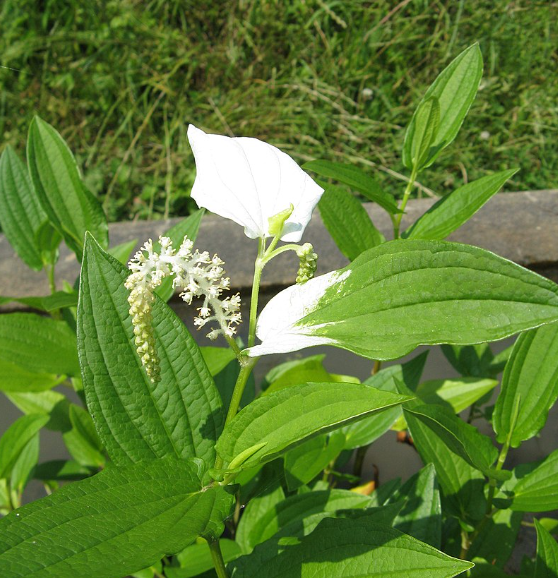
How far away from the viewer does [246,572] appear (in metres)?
0.63

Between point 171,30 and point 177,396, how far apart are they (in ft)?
5.08

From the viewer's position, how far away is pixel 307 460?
32.1 inches

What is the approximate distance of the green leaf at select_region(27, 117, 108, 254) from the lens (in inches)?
33.9

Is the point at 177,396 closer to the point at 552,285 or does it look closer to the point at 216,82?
the point at 552,285

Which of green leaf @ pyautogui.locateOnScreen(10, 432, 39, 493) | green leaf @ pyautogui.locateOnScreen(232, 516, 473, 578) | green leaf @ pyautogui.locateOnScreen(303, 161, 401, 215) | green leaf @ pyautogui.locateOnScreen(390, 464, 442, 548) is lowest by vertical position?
green leaf @ pyautogui.locateOnScreen(10, 432, 39, 493)

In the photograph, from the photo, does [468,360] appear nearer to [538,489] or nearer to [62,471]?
[538,489]

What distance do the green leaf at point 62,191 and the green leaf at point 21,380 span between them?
217 mm

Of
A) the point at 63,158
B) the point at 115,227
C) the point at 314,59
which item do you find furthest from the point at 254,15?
the point at 63,158

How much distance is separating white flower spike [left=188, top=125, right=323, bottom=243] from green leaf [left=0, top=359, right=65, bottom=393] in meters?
0.56

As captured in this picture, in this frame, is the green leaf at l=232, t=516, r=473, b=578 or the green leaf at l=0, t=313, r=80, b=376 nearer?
the green leaf at l=232, t=516, r=473, b=578

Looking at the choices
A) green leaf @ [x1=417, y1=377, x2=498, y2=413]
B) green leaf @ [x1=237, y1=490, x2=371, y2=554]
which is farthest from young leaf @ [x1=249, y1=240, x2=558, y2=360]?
green leaf @ [x1=417, y1=377, x2=498, y2=413]

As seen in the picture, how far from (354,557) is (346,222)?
17.7 inches

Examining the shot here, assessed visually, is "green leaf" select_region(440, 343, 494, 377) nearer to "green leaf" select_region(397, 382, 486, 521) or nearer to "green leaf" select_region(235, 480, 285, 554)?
"green leaf" select_region(397, 382, 486, 521)

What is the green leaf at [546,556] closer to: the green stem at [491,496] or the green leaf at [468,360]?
the green stem at [491,496]
